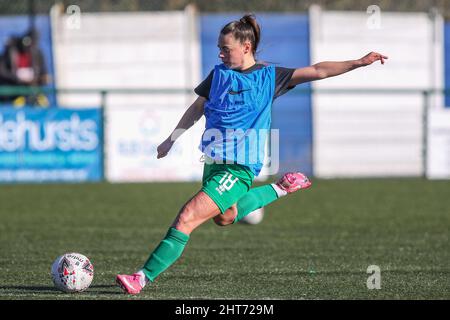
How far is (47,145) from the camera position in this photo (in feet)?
57.2

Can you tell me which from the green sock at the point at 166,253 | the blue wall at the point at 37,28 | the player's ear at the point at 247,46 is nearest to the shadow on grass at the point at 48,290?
the green sock at the point at 166,253

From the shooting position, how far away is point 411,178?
19141mm

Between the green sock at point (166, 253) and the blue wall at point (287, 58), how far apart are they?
1305 centimetres

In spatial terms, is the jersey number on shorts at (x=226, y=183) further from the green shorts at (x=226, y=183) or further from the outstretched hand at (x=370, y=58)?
the outstretched hand at (x=370, y=58)

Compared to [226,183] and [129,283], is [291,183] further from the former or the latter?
[129,283]

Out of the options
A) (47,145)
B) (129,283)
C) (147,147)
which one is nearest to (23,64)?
(47,145)

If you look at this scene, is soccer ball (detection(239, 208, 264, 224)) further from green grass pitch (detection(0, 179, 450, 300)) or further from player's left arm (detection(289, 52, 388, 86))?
player's left arm (detection(289, 52, 388, 86))

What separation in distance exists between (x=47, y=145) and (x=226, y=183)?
1120 centimetres

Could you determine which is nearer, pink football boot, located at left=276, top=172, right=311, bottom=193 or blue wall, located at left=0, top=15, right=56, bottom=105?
pink football boot, located at left=276, top=172, right=311, bottom=193

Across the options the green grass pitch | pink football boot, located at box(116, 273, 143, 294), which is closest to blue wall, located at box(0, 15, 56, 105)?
the green grass pitch

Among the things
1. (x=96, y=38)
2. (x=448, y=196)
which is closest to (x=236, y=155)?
(x=448, y=196)

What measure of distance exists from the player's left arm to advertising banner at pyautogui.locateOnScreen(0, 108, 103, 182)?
434 inches

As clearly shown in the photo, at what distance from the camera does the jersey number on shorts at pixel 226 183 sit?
21.8ft

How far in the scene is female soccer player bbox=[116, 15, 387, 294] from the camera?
6586mm
